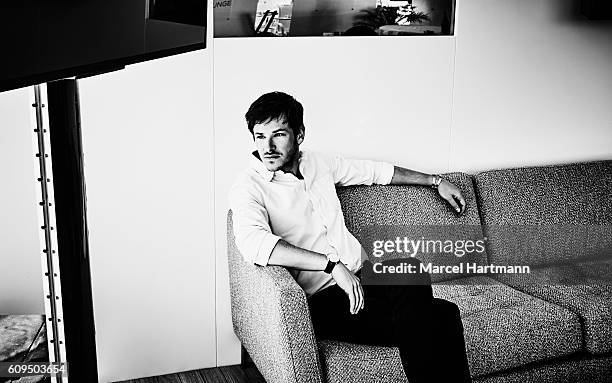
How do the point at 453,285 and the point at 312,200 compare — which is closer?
the point at 312,200

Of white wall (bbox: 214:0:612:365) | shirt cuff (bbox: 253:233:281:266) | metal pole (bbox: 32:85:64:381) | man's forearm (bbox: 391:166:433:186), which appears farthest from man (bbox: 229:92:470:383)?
metal pole (bbox: 32:85:64:381)

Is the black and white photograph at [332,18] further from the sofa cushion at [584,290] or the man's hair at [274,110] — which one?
the sofa cushion at [584,290]

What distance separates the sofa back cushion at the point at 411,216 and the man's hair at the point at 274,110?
17.7 inches

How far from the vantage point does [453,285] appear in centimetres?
312

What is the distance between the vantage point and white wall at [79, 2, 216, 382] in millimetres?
2861

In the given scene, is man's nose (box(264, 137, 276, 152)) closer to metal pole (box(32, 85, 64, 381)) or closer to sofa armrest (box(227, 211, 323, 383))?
sofa armrest (box(227, 211, 323, 383))

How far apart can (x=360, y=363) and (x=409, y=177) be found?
997mm

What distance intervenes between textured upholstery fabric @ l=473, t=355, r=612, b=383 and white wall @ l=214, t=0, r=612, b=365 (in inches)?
42.9

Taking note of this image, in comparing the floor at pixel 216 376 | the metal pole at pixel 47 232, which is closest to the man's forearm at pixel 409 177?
the floor at pixel 216 376

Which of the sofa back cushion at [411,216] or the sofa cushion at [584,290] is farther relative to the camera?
the sofa back cushion at [411,216]

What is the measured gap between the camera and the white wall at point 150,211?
286 cm

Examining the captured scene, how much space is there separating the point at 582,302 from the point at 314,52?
1491 millimetres

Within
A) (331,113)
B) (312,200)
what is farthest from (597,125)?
(312,200)

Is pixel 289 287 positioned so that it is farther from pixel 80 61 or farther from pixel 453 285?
pixel 80 61
